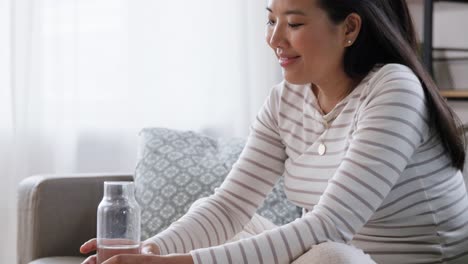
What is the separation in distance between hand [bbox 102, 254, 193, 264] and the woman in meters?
0.04

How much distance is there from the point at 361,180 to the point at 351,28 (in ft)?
1.17

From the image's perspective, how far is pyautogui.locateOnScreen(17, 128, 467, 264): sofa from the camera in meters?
2.14

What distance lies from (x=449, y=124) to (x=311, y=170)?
279mm

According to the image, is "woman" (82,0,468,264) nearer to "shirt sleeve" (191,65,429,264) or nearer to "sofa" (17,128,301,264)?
"shirt sleeve" (191,65,429,264)

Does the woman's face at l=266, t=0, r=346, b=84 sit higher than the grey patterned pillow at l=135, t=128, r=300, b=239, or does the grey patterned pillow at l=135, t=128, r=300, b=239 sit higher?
the woman's face at l=266, t=0, r=346, b=84

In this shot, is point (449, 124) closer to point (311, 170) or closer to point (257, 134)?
point (311, 170)

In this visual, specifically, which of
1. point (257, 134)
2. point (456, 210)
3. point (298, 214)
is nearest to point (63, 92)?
point (298, 214)

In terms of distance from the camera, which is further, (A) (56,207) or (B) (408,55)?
(A) (56,207)

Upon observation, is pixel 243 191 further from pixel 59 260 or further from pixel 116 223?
pixel 59 260

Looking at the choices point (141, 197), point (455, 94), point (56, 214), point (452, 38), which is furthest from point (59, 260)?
point (452, 38)

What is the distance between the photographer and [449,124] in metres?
1.50

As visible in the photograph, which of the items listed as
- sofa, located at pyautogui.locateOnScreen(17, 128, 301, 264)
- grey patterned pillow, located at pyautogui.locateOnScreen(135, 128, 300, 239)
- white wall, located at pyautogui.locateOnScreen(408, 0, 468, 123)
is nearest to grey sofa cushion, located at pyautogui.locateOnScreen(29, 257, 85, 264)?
sofa, located at pyautogui.locateOnScreen(17, 128, 301, 264)

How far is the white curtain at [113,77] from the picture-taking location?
2.65m

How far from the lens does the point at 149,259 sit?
1281 mm
